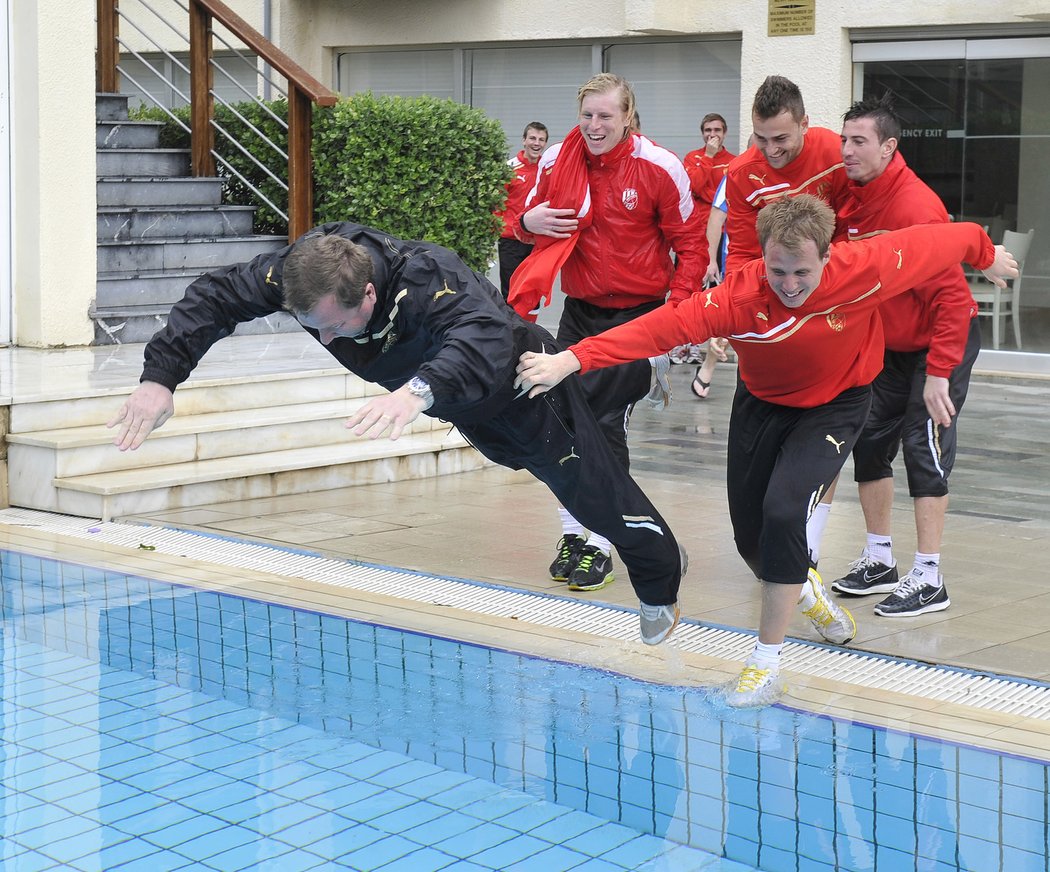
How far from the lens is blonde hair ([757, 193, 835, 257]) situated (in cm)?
432

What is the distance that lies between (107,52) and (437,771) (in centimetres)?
1017

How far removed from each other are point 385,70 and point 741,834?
47.5 ft

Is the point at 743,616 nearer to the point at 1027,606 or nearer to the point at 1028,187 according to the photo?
the point at 1027,606

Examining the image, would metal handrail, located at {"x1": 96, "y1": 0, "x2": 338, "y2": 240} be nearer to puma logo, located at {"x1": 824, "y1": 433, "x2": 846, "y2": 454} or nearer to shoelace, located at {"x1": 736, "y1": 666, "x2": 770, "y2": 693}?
puma logo, located at {"x1": 824, "y1": 433, "x2": 846, "y2": 454}

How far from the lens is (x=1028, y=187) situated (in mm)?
13586

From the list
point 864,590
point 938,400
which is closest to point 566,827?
point 938,400

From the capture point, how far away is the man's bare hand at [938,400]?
507cm

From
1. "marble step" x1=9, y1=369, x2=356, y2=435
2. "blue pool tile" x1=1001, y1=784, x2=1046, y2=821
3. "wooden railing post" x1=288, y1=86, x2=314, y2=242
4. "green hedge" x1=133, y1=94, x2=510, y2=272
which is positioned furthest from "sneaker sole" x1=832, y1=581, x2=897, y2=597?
"wooden railing post" x1=288, y1=86, x2=314, y2=242

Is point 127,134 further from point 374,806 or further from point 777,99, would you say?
point 374,806

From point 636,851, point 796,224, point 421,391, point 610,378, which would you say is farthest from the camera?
point 610,378

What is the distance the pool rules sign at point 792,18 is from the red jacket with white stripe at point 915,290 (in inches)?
353

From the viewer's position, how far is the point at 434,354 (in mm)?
4492

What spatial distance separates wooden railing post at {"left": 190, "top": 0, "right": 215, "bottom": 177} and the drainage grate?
5495 mm

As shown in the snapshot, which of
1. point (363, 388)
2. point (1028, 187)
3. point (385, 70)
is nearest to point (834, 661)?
point (363, 388)
